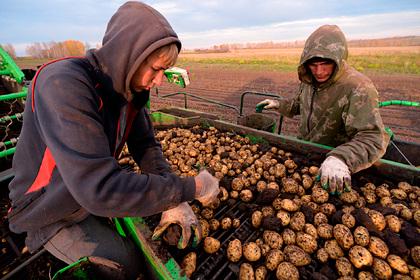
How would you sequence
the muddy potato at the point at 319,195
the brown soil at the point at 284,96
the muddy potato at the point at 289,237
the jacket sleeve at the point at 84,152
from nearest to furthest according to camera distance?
the jacket sleeve at the point at 84,152 → the muddy potato at the point at 289,237 → the muddy potato at the point at 319,195 → the brown soil at the point at 284,96

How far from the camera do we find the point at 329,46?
7.89 ft

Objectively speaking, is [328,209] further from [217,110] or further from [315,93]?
[217,110]

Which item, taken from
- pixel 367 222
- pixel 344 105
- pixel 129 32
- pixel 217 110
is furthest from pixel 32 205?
pixel 217 110

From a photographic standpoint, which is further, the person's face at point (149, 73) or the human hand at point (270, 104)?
the human hand at point (270, 104)

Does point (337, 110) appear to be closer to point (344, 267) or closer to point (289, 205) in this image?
Result: point (289, 205)

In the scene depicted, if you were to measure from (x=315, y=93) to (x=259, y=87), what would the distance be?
1184cm

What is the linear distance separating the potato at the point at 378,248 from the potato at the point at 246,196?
0.92m

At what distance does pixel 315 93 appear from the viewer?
2.88 m

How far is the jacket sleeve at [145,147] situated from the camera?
2078 mm

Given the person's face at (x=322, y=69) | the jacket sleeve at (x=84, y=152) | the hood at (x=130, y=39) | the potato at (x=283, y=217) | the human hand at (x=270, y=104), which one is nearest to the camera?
the jacket sleeve at (x=84, y=152)

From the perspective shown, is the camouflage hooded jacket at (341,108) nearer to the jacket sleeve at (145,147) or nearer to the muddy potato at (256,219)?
the muddy potato at (256,219)

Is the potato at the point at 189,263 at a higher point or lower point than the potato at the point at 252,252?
higher

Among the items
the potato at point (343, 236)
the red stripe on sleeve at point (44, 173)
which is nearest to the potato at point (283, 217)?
the potato at point (343, 236)

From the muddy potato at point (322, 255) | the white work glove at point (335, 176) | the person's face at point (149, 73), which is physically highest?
the person's face at point (149, 73)
